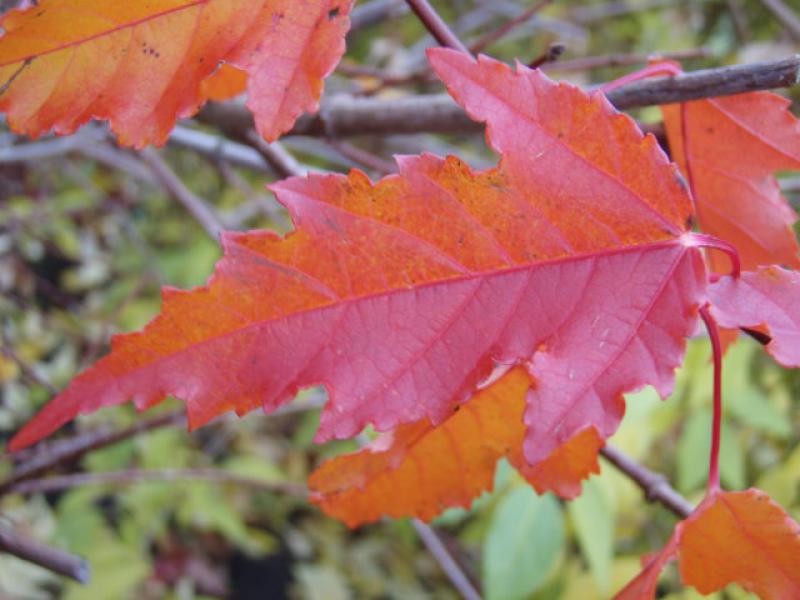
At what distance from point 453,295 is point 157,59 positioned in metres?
0.19

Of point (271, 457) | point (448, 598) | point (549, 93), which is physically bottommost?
point (448, 598)

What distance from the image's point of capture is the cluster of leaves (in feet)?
1.19

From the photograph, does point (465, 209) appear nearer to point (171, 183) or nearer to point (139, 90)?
point (139, 90)

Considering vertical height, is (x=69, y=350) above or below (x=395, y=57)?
below

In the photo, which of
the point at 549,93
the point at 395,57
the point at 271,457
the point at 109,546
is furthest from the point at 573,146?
the point at 271,457

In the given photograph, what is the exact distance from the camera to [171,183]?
0.97 metres

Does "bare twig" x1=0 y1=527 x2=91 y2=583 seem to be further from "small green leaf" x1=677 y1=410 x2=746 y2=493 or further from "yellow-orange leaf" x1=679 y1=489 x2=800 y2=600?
"small green leaf" x1=677 y1=410 x2=746 y2=493

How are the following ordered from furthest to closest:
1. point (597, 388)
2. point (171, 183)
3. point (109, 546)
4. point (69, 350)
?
point (69, 350) < point (109, 546) < point (171, 183) < point (597, 388)

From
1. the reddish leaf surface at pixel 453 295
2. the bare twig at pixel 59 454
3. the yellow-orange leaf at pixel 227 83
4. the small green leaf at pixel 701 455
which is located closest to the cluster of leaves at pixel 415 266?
the reddish leaf surface at pixel 453 295

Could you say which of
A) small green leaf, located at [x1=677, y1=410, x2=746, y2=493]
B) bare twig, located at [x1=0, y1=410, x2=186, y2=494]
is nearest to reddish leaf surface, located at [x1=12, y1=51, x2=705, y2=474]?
bare twig, located at [x1=0, y1=410, x2=186, y2=494]

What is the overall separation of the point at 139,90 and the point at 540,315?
228 mm

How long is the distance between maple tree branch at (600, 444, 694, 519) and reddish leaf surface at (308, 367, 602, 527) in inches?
3.3

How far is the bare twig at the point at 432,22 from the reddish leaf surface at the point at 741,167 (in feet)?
0.56

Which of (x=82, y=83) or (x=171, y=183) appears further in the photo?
(x=171, y=183)
